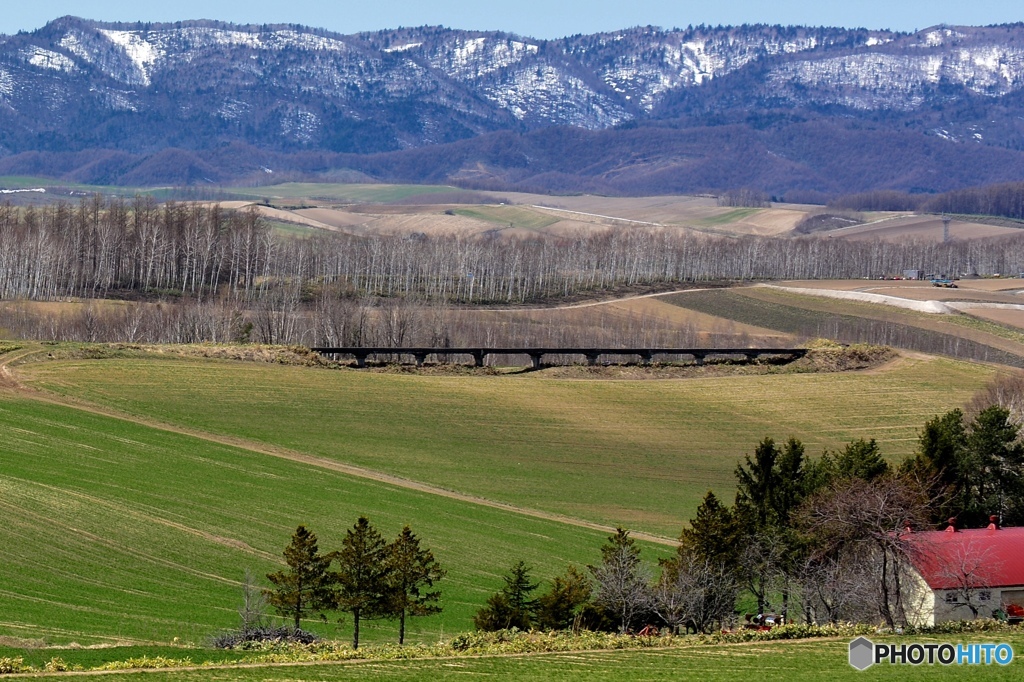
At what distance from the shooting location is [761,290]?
17762cm

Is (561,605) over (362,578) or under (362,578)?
under

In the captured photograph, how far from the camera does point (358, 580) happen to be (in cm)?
4153

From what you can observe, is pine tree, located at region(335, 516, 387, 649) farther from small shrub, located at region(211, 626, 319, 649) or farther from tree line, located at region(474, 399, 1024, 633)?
tree line, located at region(474, 399, 1024, 633)

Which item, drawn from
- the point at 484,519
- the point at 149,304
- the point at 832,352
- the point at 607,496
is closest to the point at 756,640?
the point at 484,519

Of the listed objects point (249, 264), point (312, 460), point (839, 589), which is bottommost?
point (312, 460)

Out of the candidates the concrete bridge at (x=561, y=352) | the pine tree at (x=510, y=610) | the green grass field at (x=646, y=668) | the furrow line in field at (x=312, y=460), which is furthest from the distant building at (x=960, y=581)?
the concrete bridge at (x=561, y=352)

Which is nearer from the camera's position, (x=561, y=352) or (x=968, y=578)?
(x=968, y=578)

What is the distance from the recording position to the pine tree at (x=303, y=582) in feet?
138

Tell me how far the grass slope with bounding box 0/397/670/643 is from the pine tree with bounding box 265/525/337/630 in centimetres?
119

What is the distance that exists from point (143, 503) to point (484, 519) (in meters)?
13.3

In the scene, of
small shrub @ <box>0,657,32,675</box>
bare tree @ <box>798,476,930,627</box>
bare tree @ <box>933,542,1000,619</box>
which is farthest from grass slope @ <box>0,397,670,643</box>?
bare tree @ <box>933,542,1000,619</box>

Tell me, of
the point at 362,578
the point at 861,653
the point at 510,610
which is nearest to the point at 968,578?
the point at 861,653

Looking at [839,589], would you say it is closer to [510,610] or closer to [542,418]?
[510,610]

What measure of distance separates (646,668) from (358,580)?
13.5 meters
